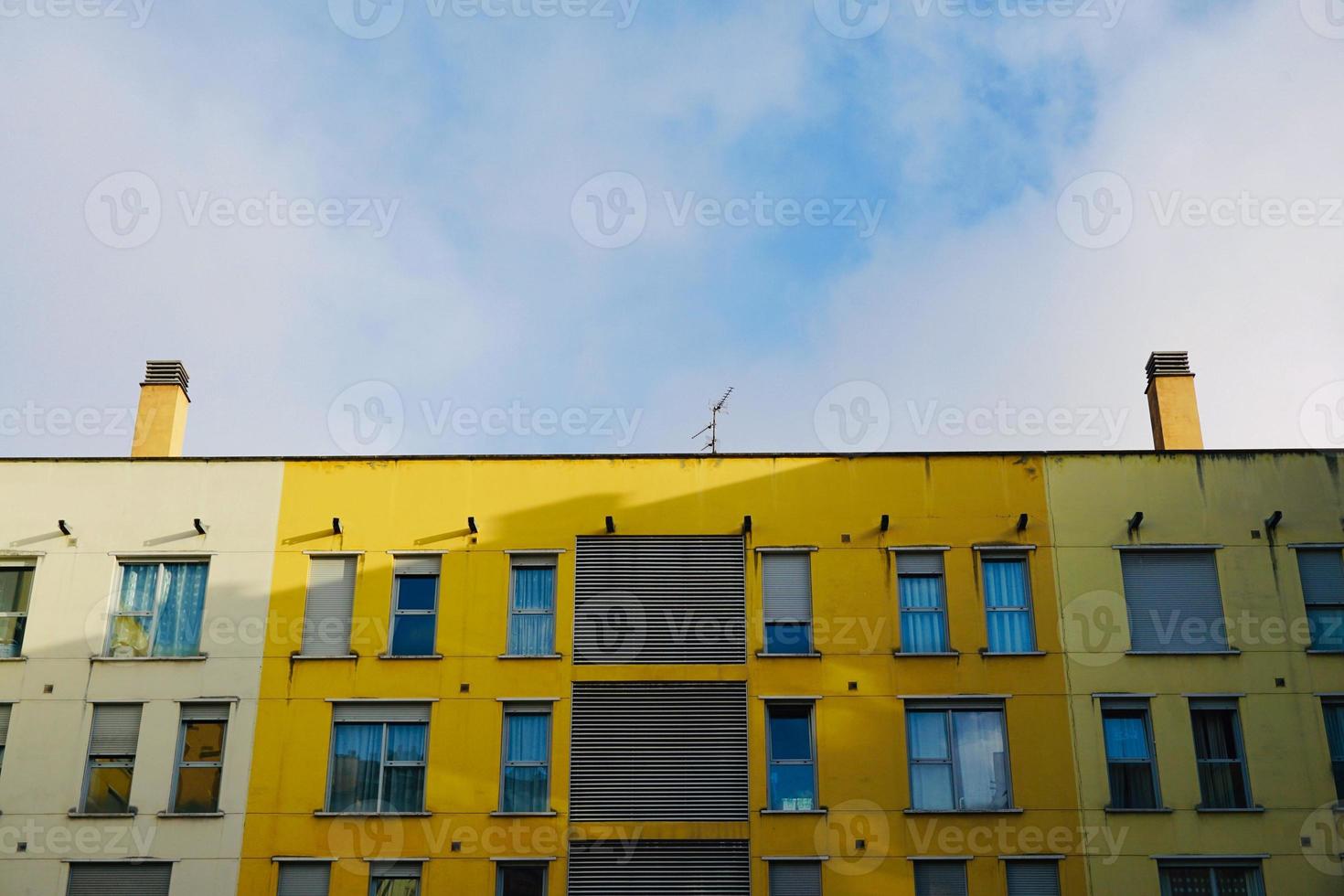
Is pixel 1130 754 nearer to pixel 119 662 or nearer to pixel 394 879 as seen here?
pixel 394 879

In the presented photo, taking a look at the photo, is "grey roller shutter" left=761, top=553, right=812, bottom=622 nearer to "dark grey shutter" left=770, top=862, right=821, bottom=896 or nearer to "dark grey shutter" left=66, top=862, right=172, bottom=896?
"dark grey shutter" left=770, top=862, right=821, bottom=896

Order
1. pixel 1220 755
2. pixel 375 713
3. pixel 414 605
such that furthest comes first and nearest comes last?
pixel 414 605 → pixel 375 713 → pixel 1220 755

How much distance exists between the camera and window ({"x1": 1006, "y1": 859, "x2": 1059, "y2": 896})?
25.2 metres

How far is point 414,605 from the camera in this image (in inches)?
1083

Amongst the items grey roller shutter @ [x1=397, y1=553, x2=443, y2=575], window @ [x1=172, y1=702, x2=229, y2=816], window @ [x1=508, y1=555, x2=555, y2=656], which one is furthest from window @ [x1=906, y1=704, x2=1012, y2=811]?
window @ [x1=172, y1=702, x2=229, y2=816]

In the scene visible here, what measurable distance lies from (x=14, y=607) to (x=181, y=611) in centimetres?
334

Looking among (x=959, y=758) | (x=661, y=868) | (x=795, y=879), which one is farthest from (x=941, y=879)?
(x=661, y=868)

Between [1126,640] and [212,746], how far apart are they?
17574mm

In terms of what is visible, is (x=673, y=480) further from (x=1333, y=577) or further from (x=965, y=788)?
(x=1333, y=577)

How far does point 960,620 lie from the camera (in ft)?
88.6

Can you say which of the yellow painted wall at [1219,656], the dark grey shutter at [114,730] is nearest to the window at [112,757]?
the dark grey shutter at [114,730]

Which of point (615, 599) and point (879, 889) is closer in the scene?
point (879, 889)

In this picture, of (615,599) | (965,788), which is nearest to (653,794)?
(615,599)

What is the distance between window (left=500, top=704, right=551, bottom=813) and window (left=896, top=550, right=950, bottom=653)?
714cm
